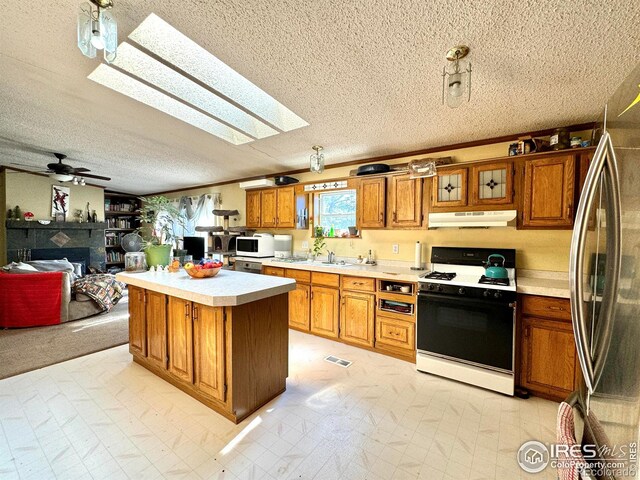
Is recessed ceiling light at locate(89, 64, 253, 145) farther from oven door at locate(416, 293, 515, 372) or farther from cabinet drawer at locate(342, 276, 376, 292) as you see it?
oven door at locate(416, 293, 515, 372)

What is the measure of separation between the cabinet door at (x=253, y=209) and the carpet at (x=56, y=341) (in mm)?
2358

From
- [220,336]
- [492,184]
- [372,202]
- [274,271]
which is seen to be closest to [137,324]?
[220,336]

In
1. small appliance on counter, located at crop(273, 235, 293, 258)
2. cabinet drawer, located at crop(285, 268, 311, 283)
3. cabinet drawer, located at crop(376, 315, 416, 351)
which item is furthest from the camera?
small appliance on counter, located at crop(273, 235, 293, 258)

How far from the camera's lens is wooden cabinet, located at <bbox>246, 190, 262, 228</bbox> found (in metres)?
4.51

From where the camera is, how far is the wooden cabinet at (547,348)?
6.78ft

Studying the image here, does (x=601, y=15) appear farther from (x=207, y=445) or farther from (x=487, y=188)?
(x=207, y=445)

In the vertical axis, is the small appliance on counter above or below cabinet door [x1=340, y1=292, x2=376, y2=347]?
above

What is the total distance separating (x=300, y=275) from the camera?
3.54 m

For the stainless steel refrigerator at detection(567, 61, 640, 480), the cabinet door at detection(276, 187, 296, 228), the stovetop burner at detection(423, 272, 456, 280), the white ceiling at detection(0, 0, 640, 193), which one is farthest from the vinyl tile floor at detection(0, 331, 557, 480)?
the white ceiling at detection(0, 0, 640, 193)

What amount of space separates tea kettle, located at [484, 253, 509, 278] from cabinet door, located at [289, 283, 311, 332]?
204 cm

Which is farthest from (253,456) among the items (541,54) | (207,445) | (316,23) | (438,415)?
(541,54)

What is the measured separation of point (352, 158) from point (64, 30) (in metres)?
2.90

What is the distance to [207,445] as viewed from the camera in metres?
1.66

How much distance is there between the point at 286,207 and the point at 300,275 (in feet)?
3.98
